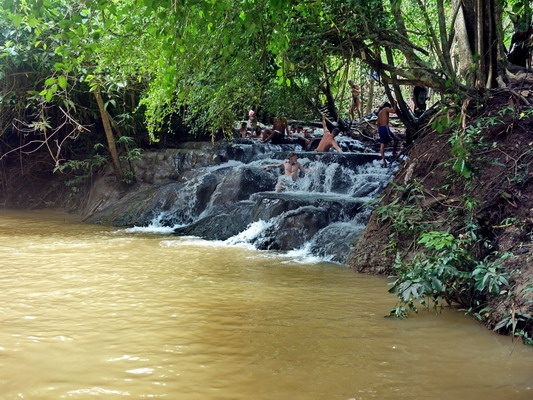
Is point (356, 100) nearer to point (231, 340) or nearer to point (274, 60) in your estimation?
point (274, 60)

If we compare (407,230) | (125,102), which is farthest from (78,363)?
(125,102)

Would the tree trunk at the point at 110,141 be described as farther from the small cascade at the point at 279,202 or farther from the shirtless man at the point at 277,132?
the shirtless man at the point at 277,132

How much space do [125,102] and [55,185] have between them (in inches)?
130

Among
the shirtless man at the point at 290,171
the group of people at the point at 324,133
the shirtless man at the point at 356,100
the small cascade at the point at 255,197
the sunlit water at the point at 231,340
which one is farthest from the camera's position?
the shirtless man at the point at 356,100

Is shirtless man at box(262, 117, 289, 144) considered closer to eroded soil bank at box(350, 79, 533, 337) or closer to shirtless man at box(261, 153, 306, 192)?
shirtless man at box(261, 153, 306, 192)

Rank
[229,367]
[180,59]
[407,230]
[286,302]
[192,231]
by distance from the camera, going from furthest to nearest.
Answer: [192,231], [407,230], [180,59], [286,302], [229,367]

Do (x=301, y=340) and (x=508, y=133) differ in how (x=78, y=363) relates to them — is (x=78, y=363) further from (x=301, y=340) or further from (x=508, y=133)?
(x=508, y=133)

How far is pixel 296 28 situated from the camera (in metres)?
7.73

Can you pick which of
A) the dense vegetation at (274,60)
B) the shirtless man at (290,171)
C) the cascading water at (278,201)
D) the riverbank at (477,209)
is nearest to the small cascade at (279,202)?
the cascading water at (278,201)

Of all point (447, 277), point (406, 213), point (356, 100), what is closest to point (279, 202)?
point (406, 213)

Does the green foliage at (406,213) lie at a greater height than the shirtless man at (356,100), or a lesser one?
lesser

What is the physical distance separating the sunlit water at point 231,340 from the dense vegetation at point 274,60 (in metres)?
0.58

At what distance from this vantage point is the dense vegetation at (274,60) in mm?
3979

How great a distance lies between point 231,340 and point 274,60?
21.7ft
